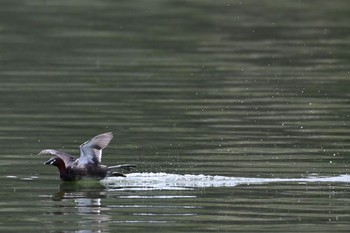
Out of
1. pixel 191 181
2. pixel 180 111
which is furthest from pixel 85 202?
pixel 180 111

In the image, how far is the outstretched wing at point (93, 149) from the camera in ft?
52.4

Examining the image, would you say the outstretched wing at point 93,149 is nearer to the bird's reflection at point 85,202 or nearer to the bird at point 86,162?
the bird at point 86,162

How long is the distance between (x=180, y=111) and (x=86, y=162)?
4.69 m

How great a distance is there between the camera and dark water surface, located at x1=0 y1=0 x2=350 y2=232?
1410 cm

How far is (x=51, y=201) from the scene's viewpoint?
14.7m

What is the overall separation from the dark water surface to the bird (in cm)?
14

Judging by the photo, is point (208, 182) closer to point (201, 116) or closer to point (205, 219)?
point (205, 219)

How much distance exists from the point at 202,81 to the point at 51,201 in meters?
9.25

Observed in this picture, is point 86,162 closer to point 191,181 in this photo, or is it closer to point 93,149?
point 93,149

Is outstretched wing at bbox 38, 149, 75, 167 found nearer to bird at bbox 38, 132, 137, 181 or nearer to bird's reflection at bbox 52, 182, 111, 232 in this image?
bird at bbox 38, 132, 137, 181

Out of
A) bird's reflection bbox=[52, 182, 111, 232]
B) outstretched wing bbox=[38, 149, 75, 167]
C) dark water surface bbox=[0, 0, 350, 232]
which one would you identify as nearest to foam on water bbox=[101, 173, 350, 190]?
dark water surface bbox=[0, 0, 350, 232]

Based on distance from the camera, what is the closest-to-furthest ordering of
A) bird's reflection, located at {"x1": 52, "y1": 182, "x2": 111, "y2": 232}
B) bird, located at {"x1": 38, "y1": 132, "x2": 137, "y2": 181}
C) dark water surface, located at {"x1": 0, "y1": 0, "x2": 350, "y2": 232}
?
1. bird's reflection, located at {"x1": 52, "y1": 182, "x2": 111, "y2": 232}
2. dark water surface, located at {"x1": 0, "y1": 0, "x2": 350, "y2": 232}
3. bird, located at {"x1": 38, "y1": 132, "x2": 137, "y2": 181}

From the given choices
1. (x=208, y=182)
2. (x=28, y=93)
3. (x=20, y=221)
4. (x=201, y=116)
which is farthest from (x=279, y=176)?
(x=28, y=93)

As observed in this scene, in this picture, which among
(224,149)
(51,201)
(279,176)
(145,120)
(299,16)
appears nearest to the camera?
(51,201)
